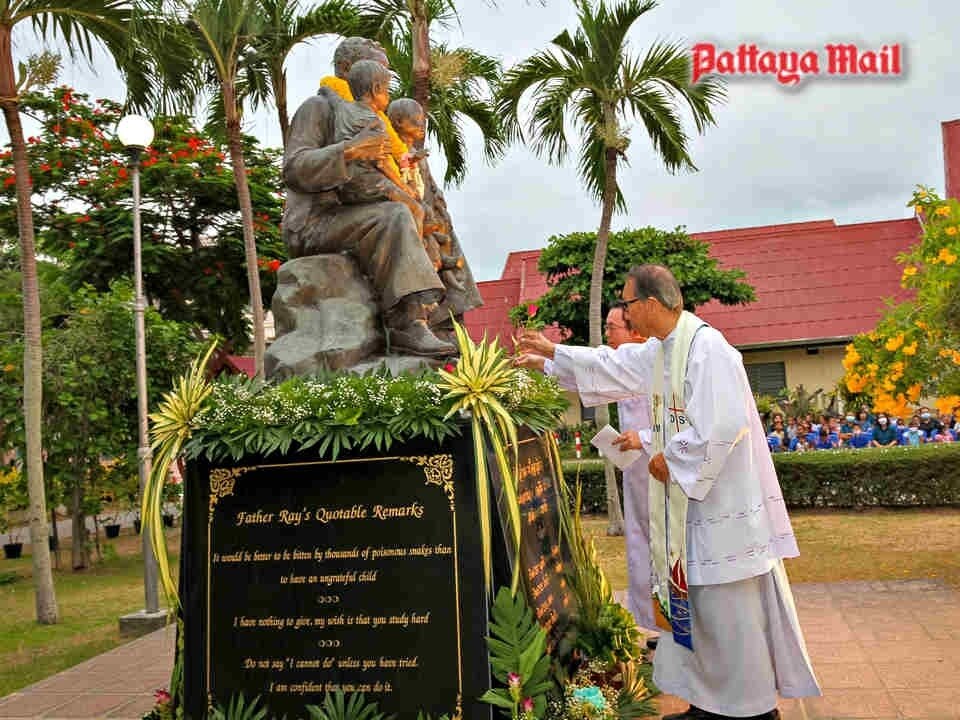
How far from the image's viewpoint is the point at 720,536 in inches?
159

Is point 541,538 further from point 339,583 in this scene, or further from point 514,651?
point 339,583

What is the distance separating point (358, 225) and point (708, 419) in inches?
82.2

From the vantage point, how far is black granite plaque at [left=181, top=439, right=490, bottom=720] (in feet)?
12.3

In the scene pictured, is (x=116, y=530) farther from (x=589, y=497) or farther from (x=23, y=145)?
(x=23, y=145)

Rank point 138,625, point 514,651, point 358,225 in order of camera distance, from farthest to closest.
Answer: point 138,625
point 358,225
point 514,651

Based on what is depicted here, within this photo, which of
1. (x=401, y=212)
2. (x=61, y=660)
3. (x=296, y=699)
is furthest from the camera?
(x=61, y=660)

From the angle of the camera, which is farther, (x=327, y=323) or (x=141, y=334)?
(x=141, y=334)

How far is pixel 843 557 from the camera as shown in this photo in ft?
32.8

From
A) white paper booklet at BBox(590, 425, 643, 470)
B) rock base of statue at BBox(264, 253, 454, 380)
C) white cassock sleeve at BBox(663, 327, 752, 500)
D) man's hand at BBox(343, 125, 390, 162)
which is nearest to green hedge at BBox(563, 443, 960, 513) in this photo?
white paper booklet at BBox(590, 425, 643, 470)

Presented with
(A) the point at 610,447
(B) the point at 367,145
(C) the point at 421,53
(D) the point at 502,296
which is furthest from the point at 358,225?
(D) the point at 502,296

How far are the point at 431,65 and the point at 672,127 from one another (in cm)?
312

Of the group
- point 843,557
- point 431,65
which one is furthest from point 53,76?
point 843,557

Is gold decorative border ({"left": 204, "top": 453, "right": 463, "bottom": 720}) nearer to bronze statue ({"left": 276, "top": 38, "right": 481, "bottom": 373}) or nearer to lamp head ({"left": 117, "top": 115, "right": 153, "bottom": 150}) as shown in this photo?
bronze statue ({"left": 276, "top": 38, "right": 481, "bottom": 373})

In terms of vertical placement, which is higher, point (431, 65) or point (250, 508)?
point (431, 65)
